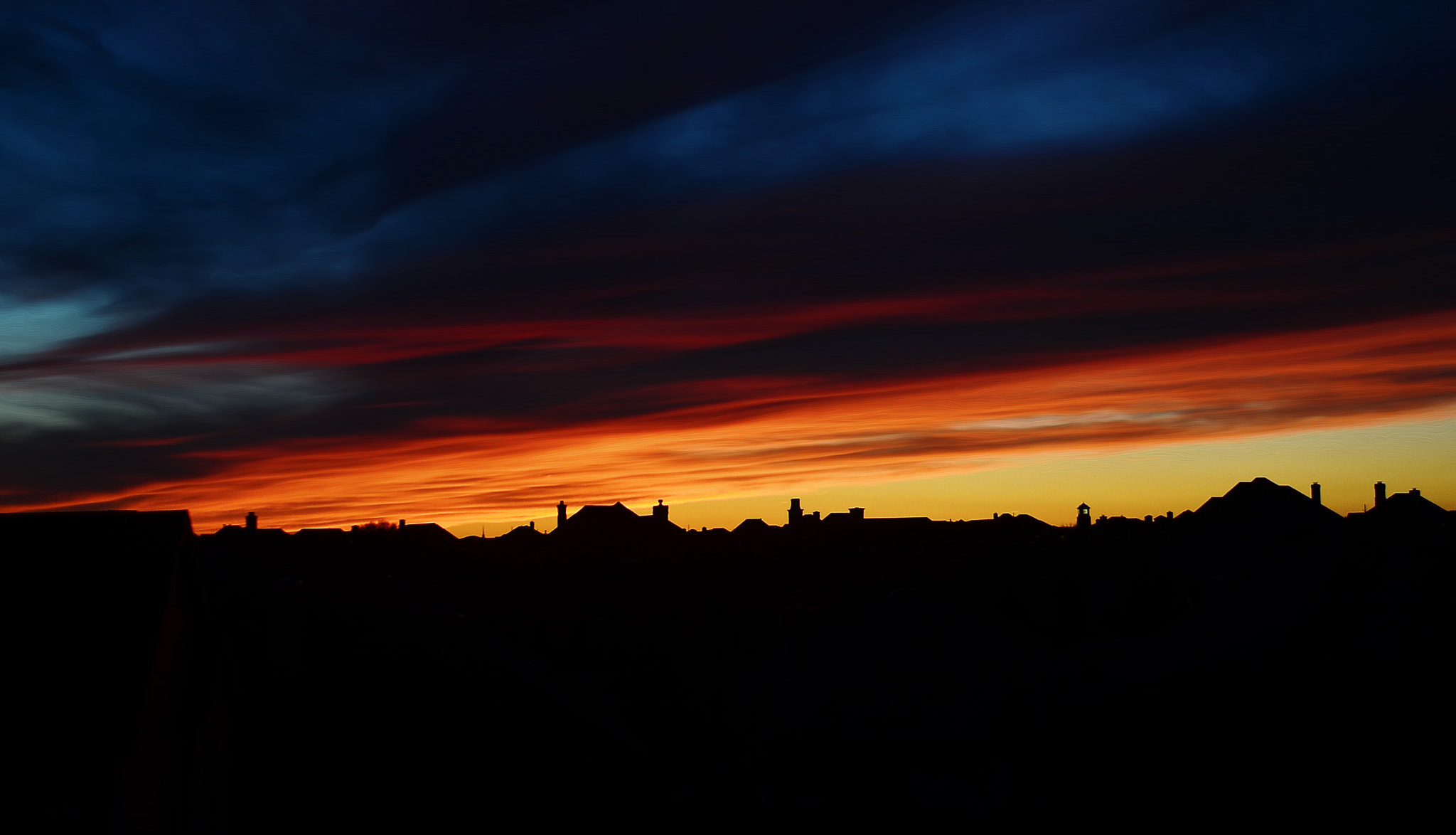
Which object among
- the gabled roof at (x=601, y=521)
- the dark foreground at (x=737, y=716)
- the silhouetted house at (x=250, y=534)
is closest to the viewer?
the dark foreground at (x=737, y=716)

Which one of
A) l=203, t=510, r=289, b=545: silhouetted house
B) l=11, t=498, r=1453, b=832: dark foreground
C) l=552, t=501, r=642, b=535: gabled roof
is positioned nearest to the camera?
l=11, t=498, r=1453, b=832: dark foreground

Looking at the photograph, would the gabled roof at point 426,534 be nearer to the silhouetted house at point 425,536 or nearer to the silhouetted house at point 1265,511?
the silhouetted house at point 425,536

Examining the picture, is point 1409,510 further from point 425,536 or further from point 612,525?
point 425,536

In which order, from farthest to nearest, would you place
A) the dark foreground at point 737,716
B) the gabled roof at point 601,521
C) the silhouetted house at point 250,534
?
the gabled roof at point 601,521, the silhouetted house at point 250,534, the dark foreground at point 737,716

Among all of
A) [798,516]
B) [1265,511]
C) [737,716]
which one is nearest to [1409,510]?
[1265,511]

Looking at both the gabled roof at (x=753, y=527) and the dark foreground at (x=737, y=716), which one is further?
the gabled roof at (x=753, y=527)

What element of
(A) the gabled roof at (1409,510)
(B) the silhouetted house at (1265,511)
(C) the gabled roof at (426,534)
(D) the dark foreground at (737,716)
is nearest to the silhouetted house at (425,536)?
(C) the gabled roof at (426,534)

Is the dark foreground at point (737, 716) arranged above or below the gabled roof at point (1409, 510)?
below

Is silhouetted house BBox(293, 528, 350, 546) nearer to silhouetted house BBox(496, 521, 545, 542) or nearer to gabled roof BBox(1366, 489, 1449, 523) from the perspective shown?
silhouetted house BBox(496, 521, 545, 542)

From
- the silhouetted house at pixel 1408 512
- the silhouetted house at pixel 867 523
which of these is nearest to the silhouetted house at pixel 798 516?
the silhouetted house at pixel 867 523

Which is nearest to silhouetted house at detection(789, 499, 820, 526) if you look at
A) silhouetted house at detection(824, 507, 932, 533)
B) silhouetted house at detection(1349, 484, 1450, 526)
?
silhouetted house at detection(824, 507, 932, 533)

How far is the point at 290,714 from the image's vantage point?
26.8 m

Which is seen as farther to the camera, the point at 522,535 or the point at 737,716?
the point at 522,535

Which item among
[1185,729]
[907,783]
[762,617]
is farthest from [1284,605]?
[762,617]
